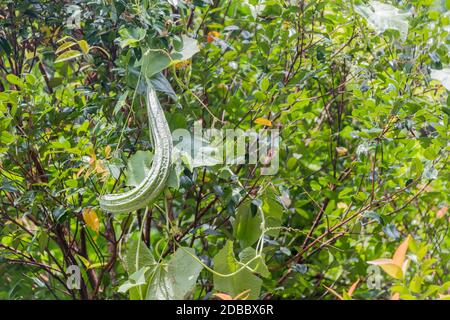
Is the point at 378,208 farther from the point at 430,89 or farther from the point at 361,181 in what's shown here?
the point at 430,89

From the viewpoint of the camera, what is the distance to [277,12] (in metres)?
2.02

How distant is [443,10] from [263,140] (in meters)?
0.59

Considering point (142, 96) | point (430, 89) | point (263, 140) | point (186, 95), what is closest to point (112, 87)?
point (142, 96)

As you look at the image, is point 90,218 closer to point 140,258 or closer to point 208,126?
point 140,258

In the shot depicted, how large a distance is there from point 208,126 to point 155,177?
0.63 meters

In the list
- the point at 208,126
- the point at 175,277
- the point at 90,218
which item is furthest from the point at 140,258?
the point at 208,126

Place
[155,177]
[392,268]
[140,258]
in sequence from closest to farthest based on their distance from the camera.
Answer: [392,268]
[155,177]
[140,258]

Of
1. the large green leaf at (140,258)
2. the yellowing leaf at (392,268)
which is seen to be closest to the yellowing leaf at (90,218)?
the large green leaf at (140,258)

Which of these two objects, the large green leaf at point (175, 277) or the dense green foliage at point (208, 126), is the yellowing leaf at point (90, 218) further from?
the large green leaf at point (175, 277)

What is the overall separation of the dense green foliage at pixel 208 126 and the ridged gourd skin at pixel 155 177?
0.13ft

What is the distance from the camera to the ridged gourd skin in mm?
1502

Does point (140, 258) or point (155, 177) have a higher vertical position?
point (155, 177)

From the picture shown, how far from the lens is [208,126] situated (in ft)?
6.89

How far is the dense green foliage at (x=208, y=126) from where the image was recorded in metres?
1.67
